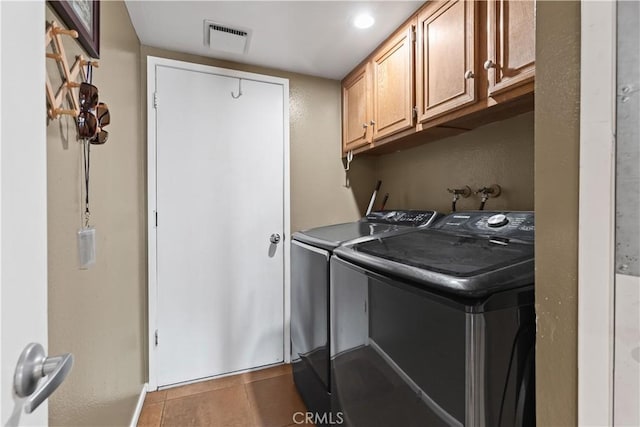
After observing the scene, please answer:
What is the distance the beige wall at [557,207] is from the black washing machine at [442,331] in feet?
0.66

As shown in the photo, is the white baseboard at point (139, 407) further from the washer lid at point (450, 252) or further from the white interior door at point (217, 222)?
the washer lid at point (450, 252)

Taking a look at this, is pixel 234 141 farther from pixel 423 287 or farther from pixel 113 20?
pixel 423 287

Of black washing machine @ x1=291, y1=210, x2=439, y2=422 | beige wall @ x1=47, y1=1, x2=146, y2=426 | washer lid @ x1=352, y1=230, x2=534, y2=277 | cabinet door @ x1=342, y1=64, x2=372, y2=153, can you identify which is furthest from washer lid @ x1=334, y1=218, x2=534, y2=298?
cabinet door @ x1=342, y1=64, x2=372, y2=153

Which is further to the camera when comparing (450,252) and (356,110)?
(356,110)

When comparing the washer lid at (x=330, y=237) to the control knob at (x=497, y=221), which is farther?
the washer lid at (x=330, y=237)

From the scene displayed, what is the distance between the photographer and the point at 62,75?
0.84 metres

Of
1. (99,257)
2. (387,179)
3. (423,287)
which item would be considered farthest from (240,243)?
(423,287)

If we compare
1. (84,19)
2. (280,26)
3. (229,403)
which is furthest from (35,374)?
(280,26)

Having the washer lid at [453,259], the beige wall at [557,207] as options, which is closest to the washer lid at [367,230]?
the washer lid at [453,259]

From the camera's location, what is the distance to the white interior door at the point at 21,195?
0.39 m

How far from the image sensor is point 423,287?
810 millimetres

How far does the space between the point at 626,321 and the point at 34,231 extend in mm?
880

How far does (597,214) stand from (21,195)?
831mm

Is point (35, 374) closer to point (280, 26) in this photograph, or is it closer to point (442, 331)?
point (442, 331)
